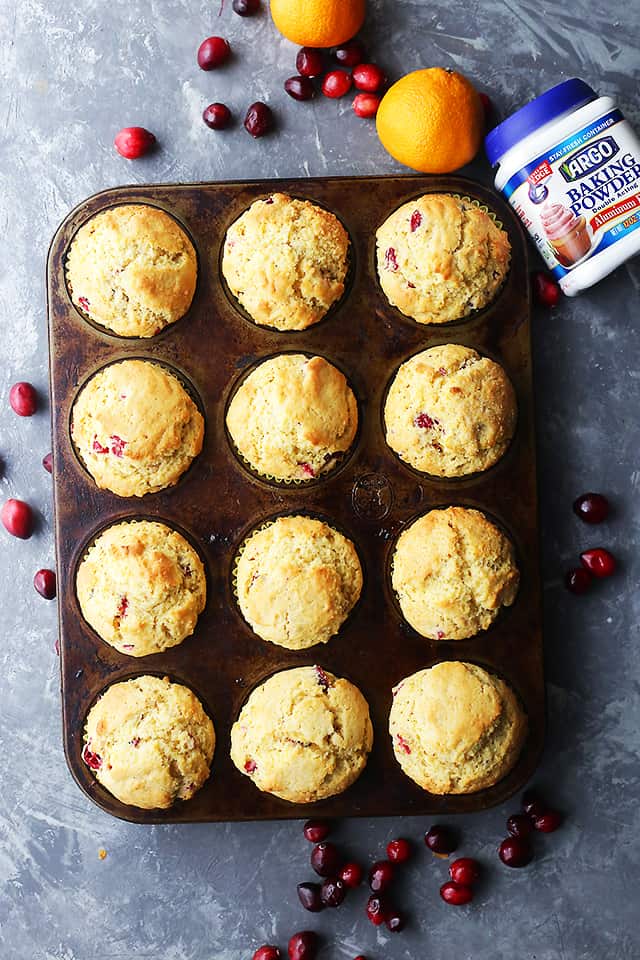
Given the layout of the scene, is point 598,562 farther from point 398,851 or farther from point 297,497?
point 398,851

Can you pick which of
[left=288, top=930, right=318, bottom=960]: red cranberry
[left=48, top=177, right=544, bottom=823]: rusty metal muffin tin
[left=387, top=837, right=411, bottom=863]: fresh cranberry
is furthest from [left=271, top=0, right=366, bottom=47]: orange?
[left=288, top=930, right=318, bottom=960]: red cranberry

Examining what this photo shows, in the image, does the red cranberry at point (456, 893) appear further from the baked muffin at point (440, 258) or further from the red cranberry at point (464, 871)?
the baked muffin at point (440, 258)

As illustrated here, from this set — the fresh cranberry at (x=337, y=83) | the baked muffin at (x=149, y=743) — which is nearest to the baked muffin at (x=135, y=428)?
the baked muffin at (x=149, y=743)

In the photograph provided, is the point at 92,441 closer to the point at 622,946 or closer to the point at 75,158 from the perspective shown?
the point at 75,158

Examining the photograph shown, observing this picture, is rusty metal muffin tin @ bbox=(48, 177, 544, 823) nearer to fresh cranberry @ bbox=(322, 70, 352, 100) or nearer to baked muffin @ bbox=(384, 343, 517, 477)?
baked muffin @ bbox=(384, 343, 517, 477)

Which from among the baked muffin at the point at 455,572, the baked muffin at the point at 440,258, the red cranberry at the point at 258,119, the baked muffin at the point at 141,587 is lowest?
the baked muffin at the point at 455,572

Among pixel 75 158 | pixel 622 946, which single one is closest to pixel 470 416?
pixel 75 158
